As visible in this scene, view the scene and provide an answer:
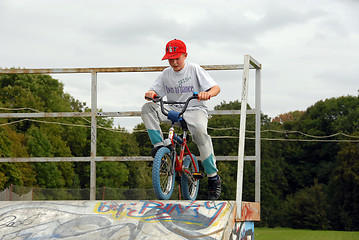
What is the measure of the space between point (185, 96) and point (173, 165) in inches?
28.6

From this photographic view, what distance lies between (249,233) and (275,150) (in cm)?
5581

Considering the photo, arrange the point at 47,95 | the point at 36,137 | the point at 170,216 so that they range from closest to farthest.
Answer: the point at 170,216, the point at 36,137, the point at 47,95

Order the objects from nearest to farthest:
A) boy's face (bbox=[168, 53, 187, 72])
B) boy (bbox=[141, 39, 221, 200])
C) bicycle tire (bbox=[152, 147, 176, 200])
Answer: bicycle tire (bbox=[152, 147, 176, 200])
boy (bbox=[141, 39, 221, 200])
boy's face (bbox=[168, 53, 187, 72])

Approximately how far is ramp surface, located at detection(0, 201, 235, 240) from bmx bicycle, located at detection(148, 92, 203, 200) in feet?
1.63

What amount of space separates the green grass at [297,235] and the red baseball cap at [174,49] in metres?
47.4

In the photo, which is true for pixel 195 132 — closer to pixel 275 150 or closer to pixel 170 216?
pixel 170 216

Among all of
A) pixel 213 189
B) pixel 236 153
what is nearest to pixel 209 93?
pixel 213 189

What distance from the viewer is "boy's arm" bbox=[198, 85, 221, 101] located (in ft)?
16.0

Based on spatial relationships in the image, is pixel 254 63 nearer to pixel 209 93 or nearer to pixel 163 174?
pixel 209 93

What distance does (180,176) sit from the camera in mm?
5363

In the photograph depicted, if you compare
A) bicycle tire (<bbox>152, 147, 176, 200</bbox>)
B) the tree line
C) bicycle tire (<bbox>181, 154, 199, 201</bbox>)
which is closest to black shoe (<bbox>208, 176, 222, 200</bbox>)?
bicycle tire (<bbox>181, 154, 199, 201</bbox>)

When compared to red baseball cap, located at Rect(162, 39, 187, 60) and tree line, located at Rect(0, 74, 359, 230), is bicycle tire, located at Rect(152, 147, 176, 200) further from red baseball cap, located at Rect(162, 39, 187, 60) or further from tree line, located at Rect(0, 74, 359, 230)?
tree line, located at Rect(0, 74, 359, 230)

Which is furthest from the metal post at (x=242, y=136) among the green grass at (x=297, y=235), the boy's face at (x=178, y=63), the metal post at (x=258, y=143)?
the green grass at (x=297, y=235)

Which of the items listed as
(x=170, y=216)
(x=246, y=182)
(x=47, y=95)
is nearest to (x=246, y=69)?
(x=170, y=216)
